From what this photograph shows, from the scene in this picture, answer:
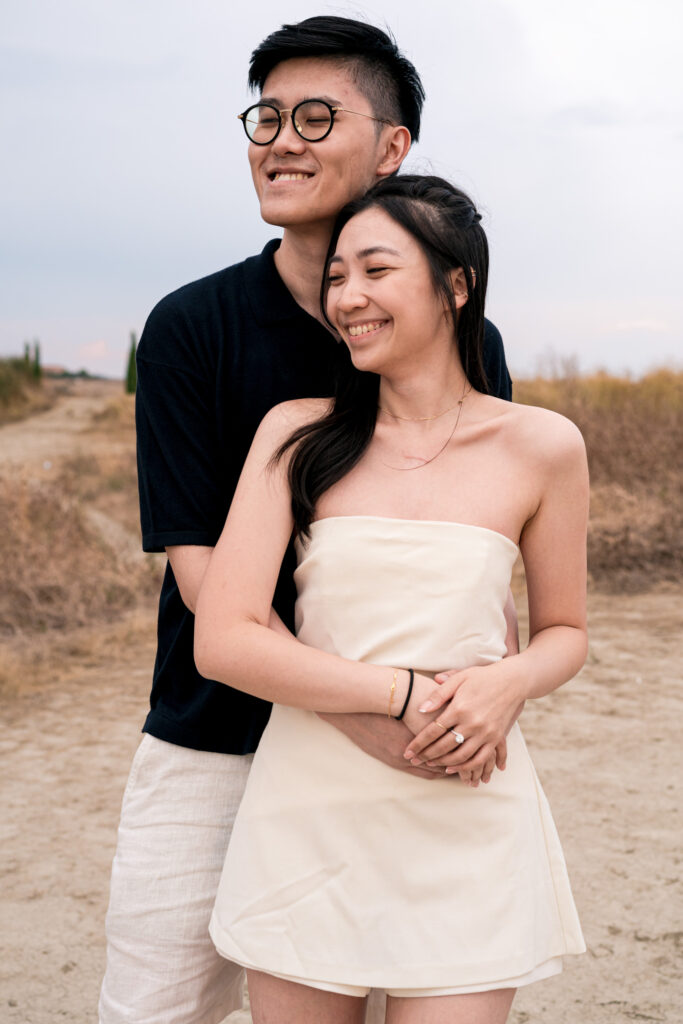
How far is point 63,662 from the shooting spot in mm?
7406

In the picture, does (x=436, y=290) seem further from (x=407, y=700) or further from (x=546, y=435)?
(x=407, y=700)

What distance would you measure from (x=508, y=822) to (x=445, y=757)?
7.3 inches

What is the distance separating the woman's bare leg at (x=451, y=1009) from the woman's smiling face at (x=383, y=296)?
1.01m

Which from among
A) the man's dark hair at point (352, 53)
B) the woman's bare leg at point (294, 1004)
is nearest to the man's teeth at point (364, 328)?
the man's dark hair at point (352, 53)

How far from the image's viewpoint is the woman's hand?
5.21 feet

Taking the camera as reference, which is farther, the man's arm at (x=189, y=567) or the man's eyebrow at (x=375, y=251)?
the man's arm at (x=189, y=567)

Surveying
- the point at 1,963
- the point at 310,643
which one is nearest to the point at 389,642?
the point at 310,643

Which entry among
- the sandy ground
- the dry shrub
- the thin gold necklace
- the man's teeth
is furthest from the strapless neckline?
the dry shrub

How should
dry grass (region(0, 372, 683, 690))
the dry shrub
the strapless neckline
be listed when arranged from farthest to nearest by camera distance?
1. the dry shrub
2. dry grass (region(0, 372, 683, 690))
3. the strapless neckline

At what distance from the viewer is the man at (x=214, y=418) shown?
1999 millimetres

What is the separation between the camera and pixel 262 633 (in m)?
1.66

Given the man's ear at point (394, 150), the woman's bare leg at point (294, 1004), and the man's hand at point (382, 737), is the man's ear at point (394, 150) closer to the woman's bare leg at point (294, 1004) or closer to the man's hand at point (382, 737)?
the man's hand at point (382, 737)

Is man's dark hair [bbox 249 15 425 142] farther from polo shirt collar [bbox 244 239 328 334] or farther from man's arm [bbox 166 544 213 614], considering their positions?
man's arm [bbox 166 544 213 614]

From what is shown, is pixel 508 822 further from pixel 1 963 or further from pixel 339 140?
pixel 1 963
